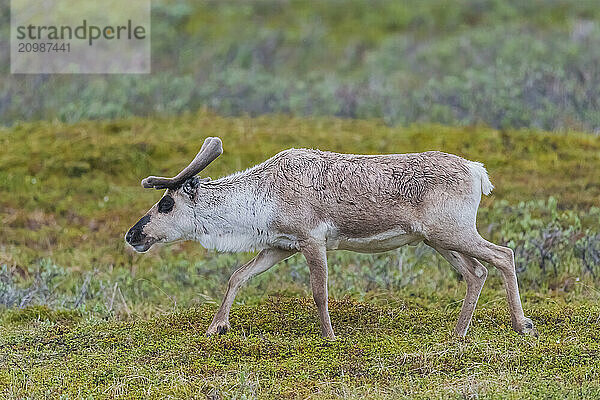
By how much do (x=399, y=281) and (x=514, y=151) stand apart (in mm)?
5669

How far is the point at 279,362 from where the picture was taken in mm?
7918

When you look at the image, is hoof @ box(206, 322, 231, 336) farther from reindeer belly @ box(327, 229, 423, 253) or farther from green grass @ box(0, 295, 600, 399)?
reindeer belly @ box(327, 229, 423, 253)

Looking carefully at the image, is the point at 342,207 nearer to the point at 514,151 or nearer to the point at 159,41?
the point at 514,151

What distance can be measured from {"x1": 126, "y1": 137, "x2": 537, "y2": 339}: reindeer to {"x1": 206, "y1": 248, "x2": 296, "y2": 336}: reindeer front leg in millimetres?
10

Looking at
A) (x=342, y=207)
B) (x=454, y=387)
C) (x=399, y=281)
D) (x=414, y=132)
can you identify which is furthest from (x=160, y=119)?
(x=454, y=387)

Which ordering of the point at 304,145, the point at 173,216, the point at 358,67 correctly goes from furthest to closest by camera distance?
the point at 358,67 → the point at 304,145 → the point at 173,216

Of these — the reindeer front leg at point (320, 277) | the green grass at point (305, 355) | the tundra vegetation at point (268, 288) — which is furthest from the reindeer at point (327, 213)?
the tundra vegetation at point (268, 288)

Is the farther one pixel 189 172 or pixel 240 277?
pixel 240 277

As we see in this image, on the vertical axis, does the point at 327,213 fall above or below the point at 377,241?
above

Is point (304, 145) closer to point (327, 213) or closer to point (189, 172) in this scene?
point (189, 172)

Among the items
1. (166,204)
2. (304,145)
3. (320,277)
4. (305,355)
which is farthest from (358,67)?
(305,355)

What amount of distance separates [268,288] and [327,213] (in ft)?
8.74

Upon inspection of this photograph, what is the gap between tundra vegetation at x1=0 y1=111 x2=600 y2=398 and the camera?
7480 millimetres

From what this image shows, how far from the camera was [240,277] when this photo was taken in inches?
352
